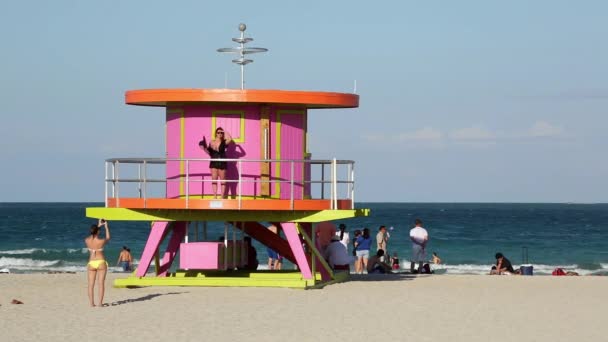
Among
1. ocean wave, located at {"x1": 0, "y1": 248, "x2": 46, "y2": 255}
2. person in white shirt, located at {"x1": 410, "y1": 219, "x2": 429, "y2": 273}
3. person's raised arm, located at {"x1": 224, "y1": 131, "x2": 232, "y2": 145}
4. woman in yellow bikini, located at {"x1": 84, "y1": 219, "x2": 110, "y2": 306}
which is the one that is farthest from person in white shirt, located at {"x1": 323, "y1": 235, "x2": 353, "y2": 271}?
ocean wave, located at {"x1": 0, "y1": 248, "x2": 46, "y2": 255}

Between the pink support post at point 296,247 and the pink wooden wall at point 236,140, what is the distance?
775mm

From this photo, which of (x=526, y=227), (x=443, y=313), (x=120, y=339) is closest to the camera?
(x=120, y=339)

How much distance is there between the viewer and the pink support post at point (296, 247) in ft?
99.0

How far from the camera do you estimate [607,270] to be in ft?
207

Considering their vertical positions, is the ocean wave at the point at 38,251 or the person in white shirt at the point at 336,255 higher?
the person in white shirt at the point at 336,255

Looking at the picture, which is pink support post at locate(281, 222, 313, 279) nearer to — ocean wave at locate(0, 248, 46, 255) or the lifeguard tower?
the lifeguard tower

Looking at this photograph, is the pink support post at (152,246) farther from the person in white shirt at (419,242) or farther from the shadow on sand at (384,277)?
the person in white shirt at (419,242)

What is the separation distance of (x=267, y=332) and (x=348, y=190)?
9.43 meters

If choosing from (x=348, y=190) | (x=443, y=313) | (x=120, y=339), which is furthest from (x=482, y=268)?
(x=120, y=339)

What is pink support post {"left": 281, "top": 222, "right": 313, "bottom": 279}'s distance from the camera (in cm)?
3017

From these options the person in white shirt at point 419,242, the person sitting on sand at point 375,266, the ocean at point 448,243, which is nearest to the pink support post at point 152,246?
the person sitting on sand at point 375,266

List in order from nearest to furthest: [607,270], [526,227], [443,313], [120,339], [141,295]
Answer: [120,339], [443,313], [141,295], [607,270], [526,227]

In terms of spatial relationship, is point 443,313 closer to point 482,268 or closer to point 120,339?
point 120,339

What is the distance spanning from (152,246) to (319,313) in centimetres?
717
